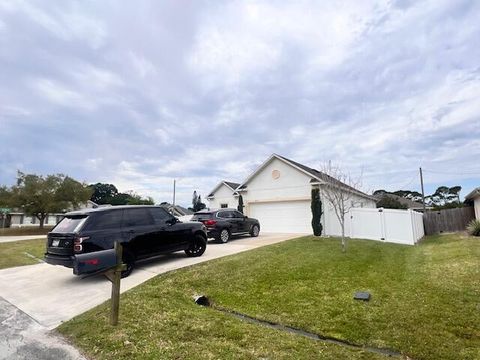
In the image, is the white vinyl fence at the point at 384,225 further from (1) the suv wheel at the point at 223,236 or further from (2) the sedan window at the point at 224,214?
(1) the suv wheel at the point at 223,236

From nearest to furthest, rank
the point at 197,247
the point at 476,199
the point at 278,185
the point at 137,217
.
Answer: the point at 137,217, the point at 197,247, the point at 278,185, the point at 476,199

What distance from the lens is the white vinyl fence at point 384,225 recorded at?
16.5 meters

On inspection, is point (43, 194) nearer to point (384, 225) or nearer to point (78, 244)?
point (78, 244)

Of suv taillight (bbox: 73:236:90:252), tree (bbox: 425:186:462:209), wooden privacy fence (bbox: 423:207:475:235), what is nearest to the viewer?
suv taillight (bbox: 73:236:90:252)

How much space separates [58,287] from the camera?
760 cm

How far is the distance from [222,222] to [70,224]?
26.6 feet

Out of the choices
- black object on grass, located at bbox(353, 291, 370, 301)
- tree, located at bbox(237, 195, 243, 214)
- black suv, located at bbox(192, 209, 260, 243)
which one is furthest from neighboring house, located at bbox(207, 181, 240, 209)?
black object on grass, located at bbox(353, 291, 370, 301)

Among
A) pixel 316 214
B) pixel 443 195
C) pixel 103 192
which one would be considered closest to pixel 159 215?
pixel 316 214

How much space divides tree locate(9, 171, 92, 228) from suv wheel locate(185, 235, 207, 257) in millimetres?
22953

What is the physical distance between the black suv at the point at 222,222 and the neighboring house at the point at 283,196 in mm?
4420

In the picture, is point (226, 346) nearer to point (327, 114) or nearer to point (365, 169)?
point (327, 114)

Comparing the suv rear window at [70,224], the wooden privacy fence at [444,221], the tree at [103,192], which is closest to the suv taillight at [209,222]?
the suv rear window at [70,224]

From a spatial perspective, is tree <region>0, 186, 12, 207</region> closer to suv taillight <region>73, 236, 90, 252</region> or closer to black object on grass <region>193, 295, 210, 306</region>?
suv taillight <region>73, 236, 90, 252</region>

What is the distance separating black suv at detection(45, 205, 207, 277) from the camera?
752 cm
